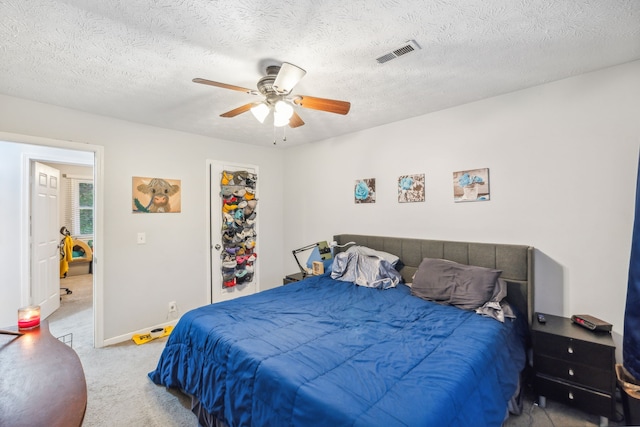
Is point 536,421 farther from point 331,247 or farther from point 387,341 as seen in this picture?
point 331,247

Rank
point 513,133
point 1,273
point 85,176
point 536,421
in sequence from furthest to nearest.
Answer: point 85,176, point 1,273, point 513,133, point 536,421

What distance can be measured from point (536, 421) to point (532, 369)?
403 mm

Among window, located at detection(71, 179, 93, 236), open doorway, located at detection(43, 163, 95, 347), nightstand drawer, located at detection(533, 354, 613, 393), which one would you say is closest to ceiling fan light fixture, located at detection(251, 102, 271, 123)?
nightstand drawer, located at detection(533, 354, 613, 393)

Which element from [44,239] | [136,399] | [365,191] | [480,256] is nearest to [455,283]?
[480,256]

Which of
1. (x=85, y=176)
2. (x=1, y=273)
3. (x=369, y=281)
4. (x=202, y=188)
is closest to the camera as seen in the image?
(x=369, y=281)

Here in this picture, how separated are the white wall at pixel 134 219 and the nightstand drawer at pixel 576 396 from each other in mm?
3636

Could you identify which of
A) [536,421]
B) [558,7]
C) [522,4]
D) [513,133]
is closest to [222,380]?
[536,421]

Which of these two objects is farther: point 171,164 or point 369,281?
point 171,164

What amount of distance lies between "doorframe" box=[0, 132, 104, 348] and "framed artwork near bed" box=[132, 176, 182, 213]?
0.33m

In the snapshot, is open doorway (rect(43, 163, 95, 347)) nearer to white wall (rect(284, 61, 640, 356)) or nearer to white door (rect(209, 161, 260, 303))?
white door (rect(209, 161, 260, 303))

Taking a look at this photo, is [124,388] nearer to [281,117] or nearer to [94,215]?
[94,215]

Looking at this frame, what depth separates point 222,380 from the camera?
1.70 m

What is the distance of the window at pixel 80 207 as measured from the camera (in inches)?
247

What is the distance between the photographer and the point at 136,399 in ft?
7.13
